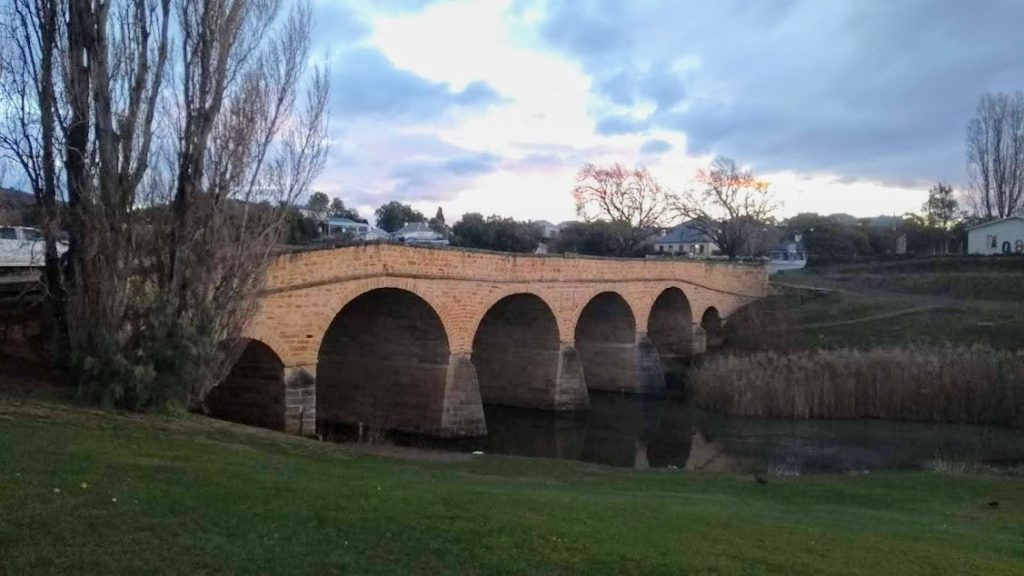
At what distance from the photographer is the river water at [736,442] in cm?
2105

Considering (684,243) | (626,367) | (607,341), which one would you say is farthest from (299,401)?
(684,243)

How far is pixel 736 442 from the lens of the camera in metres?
23.9

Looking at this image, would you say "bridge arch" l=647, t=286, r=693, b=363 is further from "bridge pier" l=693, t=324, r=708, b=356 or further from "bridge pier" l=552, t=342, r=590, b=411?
"bridge pier" l=552, t=342, r=590, b=411

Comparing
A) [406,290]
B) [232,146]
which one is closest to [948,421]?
[406,290]

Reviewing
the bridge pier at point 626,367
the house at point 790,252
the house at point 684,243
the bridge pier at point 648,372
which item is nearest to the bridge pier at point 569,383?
the bridge pier at point 648,372

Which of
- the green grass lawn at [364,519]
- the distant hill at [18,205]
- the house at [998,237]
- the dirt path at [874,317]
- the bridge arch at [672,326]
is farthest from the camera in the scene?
the house at [998,237]

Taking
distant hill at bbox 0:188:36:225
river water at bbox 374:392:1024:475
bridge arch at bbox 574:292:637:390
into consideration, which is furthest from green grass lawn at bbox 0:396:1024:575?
bridge arch at bbox 574:292:637:390

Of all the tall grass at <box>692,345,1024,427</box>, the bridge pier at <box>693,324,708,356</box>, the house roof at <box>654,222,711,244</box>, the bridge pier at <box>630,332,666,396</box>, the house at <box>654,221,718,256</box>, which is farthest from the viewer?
the house roof at <box>654,222,711,244</box>

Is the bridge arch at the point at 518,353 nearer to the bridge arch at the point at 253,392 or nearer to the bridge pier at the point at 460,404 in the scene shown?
the bridge pier at the point at 460,404

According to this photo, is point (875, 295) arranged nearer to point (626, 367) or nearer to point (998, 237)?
point (998, 237)

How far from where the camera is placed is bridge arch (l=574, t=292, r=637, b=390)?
3416 centimetres

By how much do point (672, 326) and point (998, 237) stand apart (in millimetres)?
31108

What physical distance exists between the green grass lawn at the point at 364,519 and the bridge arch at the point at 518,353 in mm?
15791

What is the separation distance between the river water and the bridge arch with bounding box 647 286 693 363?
1149cm
